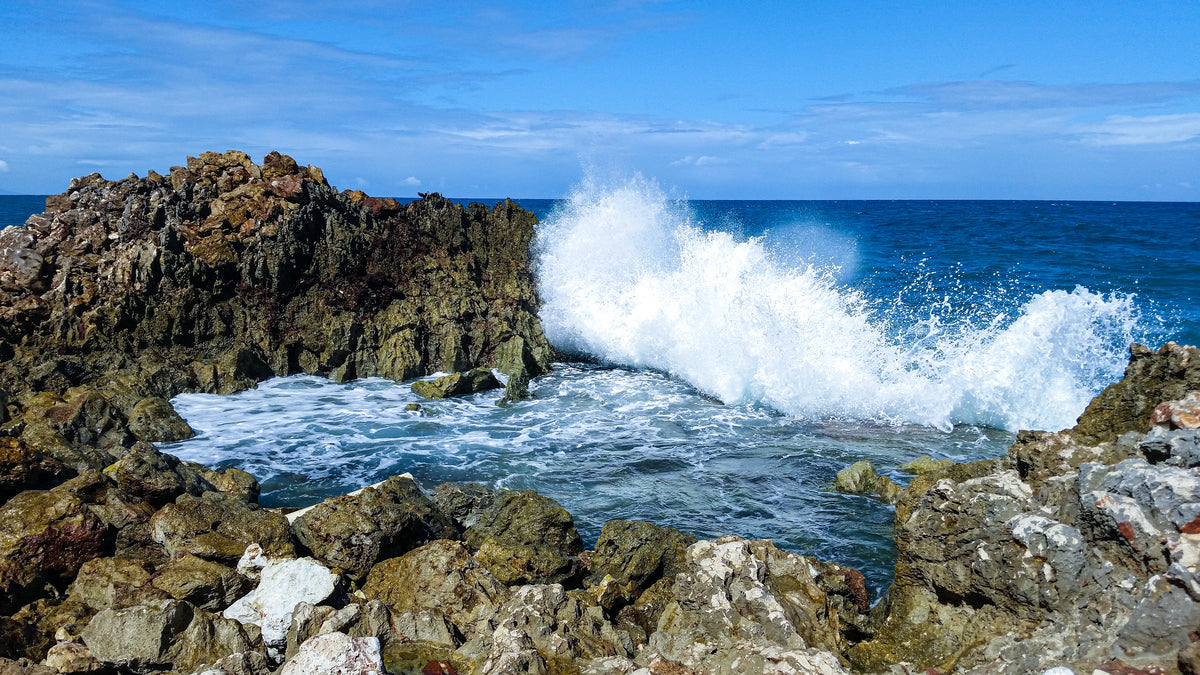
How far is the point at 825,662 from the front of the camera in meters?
4.06

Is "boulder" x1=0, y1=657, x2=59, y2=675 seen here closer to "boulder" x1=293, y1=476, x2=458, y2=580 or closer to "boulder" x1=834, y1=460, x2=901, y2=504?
"boulder" x1=293, y1=476, x2=458, y2=580

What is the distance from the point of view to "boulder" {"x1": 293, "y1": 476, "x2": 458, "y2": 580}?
20.0 ft

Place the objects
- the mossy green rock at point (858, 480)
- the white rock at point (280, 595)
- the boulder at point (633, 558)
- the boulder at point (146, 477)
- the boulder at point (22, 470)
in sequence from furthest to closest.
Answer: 1. the mossy green rock at point (858, 480)
2. the boulder at point (146, 477)
3. the boulder at point (22, 470)
4. the boulder at point (633, 558)
5. the white rock at point (280, 595)

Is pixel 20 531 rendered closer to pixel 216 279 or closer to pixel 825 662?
pixel 825 662

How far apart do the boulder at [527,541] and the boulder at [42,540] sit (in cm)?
297

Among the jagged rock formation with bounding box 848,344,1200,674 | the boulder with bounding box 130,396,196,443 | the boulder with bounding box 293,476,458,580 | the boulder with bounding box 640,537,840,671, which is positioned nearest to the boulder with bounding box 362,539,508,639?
the boulder with bounding box 293,476,458,580

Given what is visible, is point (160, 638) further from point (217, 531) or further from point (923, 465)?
point (923, 465)

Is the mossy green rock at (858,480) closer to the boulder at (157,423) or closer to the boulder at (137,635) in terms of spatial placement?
the boulder at (137,635)

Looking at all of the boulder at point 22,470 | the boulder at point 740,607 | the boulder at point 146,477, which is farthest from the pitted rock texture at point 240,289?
the boulder at point 740,607

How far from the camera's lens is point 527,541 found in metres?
6.43

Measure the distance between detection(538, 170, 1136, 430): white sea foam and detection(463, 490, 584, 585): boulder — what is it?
20.9ft

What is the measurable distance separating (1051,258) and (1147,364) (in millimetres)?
24802

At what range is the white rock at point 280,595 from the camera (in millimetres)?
4973

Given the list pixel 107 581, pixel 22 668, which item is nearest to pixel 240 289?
pixel 107 581
